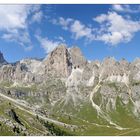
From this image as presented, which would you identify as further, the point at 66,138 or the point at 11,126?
the point at 11,126

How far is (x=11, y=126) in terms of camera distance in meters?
163

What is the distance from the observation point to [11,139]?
191ft

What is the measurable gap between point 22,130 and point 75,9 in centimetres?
7849
